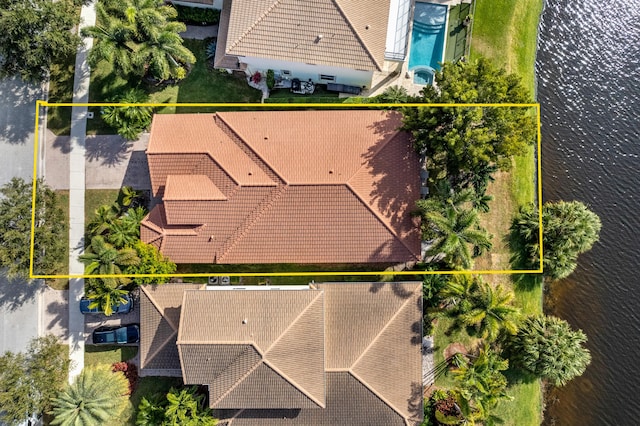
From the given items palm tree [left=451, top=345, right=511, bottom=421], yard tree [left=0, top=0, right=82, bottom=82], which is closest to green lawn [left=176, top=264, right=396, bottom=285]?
palm tree [left=451, top=345, right=511, bottom=421]

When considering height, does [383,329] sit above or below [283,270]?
below

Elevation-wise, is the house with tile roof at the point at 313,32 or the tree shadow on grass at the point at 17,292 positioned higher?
the house with tile roof at the point at 313,32

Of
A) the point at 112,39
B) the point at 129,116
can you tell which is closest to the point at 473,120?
the point at 129,116

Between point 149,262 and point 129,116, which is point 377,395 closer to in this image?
point 149,262

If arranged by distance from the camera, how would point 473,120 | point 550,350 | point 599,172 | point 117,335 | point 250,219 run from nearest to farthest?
1. point 473,120
2. point 250,219
3. point 550,350
4. point 117,335
5. point 599,172

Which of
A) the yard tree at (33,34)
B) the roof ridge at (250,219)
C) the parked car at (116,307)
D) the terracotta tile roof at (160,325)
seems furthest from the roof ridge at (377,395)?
the yard tree at (33,34)

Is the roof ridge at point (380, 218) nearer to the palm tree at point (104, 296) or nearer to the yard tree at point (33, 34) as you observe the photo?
the palm tree at point (104, 296)

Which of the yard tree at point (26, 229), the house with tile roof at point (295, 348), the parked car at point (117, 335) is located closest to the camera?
the house with tile roof at point (295, 348)
